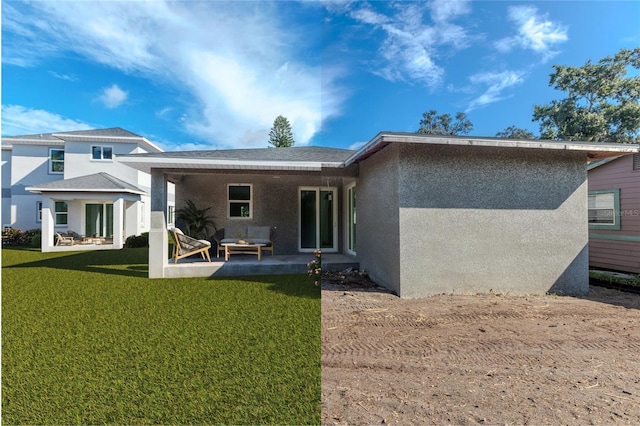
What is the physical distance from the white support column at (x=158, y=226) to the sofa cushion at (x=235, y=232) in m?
2.50

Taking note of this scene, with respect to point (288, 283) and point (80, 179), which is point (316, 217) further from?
point (80, 179)

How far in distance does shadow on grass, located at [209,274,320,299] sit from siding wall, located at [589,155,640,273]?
296 inches

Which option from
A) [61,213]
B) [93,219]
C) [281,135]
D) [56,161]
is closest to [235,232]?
[93,219]

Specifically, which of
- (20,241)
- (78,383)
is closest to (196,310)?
(78,383)

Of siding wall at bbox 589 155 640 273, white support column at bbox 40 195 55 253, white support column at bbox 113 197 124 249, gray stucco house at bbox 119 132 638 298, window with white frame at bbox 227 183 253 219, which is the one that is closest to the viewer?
gray stucco house at bbox 119 132 638 298

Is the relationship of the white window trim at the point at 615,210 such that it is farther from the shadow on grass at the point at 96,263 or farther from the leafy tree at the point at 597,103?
the shadow on grass at the point at 96,263

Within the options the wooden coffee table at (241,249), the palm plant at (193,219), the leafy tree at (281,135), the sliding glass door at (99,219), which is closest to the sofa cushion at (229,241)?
the wooden coffee table at (241,249)

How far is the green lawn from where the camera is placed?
2.59m

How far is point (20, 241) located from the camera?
16.2 meters

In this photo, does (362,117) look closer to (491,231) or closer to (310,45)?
(310,45)

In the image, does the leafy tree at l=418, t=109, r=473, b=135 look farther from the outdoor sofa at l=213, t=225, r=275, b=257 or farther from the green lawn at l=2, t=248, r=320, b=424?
the green lawn at l=2, t=248, r=320, b=424

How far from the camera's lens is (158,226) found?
25.3 feet

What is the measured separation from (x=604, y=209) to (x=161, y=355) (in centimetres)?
1064

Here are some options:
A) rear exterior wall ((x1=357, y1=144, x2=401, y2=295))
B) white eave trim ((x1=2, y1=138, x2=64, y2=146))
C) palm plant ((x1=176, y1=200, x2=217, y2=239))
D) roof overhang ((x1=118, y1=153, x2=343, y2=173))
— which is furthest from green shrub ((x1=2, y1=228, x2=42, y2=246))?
rear exterior wall ((x1=357, y1=144, x2=401, y2=295))
